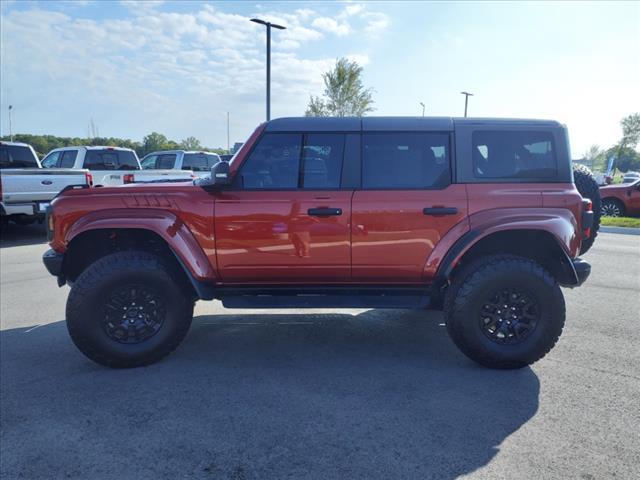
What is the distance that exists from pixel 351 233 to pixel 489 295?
1181 mm

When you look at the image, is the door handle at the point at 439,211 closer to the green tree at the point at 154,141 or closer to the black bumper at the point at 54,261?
the black bumper at the point at 54,261

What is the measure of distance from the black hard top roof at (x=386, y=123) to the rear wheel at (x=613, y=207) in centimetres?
1267

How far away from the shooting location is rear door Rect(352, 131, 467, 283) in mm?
3580

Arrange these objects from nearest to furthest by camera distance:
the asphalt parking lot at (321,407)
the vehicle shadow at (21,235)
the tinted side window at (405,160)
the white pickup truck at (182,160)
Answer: the asphalt parking lot at (321,407) < the tinted side window at (405,160) < the vehicle shadow at (21,235) < the white pickup truck at (182,160)

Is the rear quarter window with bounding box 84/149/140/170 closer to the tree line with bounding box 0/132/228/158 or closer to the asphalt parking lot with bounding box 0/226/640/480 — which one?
the asphalt parking lot with bounding box 0/226/640/480

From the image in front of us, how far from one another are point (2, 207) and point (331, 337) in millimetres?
8428

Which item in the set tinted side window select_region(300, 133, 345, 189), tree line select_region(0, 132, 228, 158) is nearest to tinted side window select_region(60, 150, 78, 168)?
tinted side window select_region(300, 133, 345, 189)

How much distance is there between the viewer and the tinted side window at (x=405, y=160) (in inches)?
145

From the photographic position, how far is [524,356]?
11.5 ft

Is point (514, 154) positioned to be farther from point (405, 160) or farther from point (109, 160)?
point (109, 160)

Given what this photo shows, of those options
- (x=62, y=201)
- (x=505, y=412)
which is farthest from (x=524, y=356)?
(x=62, y=201)

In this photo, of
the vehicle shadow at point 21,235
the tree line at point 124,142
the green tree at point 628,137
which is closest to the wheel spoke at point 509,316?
the vehicle shadow at point 21,235

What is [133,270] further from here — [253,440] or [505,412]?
[505,412]

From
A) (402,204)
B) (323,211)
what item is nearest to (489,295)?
(402,204)
